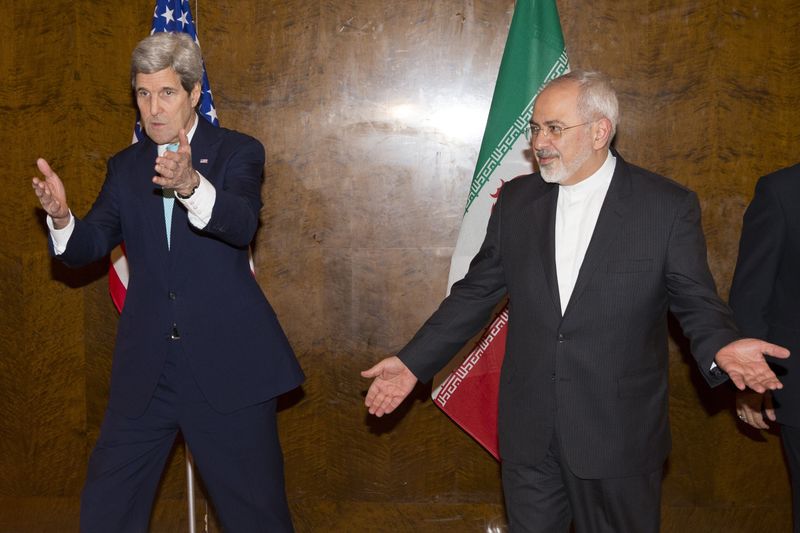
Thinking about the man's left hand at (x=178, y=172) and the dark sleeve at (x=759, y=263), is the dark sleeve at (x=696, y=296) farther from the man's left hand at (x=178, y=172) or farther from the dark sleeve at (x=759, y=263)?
the man's left hand at (x=178, y=172)

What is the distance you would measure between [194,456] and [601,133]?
168 centimetres

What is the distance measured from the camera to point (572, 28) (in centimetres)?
414

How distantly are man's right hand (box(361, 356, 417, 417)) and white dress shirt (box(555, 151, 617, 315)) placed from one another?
53cm

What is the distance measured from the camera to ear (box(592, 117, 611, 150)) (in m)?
2.82

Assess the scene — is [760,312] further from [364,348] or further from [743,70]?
[364,348]

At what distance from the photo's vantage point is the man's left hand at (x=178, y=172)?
2.44m

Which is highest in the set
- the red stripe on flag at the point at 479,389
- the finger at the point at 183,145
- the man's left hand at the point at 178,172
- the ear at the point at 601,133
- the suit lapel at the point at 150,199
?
the ear at the point at 601,133

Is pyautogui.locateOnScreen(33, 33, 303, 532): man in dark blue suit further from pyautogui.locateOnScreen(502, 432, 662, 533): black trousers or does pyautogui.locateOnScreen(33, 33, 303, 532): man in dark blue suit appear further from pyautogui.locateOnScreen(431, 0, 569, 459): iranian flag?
pyautogui.locateOnScreen(431, 0, 569, 459): iranian flag

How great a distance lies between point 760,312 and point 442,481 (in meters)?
1.92

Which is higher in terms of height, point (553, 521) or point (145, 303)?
point (145, 303)

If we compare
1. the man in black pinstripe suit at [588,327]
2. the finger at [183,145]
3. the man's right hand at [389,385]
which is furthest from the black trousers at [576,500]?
the finger at [183,145]

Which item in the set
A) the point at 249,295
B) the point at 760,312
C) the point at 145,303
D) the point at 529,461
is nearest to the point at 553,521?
the point at 529,461

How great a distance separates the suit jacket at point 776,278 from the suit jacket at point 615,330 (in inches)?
17.4

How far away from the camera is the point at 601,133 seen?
2830 mm
